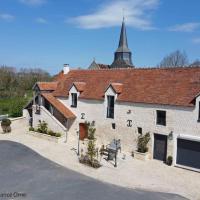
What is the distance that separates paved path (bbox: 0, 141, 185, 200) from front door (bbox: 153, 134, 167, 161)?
6.17m

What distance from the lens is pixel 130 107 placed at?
2534 centimetres

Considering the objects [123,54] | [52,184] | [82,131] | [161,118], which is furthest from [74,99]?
[123,54]

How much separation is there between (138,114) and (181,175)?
637 cm

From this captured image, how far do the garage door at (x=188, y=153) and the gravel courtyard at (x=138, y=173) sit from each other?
717 mm

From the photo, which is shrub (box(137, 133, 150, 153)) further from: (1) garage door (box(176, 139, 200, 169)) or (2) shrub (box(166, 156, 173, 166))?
(1) garage door (box(176, 139, 200, 169))

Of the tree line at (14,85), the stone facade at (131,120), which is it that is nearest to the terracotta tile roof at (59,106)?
the stone facade at (131,120)

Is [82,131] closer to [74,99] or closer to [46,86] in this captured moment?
[74,99]

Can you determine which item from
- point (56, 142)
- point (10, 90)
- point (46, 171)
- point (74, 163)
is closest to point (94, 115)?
point (56, 142)

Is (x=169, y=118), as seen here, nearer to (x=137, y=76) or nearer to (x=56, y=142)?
(x=137, y=76)

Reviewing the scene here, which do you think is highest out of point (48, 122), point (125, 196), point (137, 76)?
point (137, 76)

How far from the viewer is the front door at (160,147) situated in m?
23.3

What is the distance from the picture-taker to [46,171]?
20.7 metres

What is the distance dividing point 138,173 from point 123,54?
3903cm

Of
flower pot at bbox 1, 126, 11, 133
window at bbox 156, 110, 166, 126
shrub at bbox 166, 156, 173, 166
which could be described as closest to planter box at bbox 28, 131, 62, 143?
flower pot at bbox 1, 126, 11, 133
